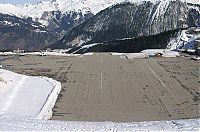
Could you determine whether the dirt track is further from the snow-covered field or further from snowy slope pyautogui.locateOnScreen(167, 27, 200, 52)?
snowy slope pyautogui.locateOnScreen(167, 27, 200, 52)

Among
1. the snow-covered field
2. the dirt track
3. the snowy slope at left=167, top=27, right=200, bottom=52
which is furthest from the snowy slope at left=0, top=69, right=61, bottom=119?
the snowy slope at left=167, top=27, right=200, bottom=52

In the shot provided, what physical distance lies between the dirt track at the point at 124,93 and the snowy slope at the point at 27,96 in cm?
66

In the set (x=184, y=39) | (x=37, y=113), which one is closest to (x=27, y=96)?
(x=37, y=113)

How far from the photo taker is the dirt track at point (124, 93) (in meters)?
21.3

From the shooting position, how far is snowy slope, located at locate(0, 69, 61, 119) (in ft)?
67.0

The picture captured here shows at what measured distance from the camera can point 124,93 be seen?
2719cm

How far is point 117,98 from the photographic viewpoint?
25391 mm

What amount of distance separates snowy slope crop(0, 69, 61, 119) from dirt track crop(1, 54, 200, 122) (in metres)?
0.66

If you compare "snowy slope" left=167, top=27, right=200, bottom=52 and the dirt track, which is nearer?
the dirt track

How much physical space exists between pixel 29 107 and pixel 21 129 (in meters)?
9.90

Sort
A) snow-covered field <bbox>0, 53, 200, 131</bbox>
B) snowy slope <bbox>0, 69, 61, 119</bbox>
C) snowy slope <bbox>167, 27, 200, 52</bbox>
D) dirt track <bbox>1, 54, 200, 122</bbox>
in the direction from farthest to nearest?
snowy slope <bbox>167, 27, 200, 52</bbox> → dirt track <bbox>1, 54, 200, 122</bbox> → snowy slope <bbox>0, 69, 61, 119</bbox> → snow-covered field <bbox>0, 53, 200, 131</bbox>

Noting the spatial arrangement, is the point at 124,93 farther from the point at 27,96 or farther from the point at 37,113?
the point at 37,113

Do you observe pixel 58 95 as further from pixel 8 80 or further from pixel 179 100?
pixel 179 100

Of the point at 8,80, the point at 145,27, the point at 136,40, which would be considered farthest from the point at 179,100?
the point at 145,27
